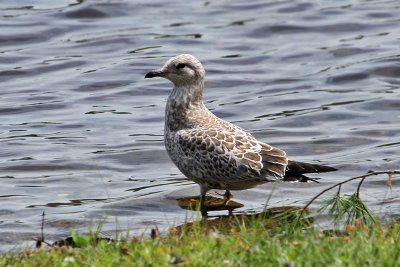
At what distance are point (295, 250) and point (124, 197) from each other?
14.6 ft

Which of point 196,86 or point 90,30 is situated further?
point 90,30

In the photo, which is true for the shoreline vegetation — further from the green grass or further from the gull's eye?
the gull's eye

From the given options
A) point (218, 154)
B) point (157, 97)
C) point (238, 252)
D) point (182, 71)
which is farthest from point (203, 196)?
point (157, 97)

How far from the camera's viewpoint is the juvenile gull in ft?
27.0

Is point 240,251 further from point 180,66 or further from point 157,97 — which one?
point 157,97

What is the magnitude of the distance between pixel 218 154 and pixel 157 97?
5818 mm

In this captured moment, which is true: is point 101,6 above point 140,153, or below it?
above

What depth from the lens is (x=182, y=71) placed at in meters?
8.98

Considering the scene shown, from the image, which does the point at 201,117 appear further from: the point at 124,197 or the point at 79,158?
the point at 79,158

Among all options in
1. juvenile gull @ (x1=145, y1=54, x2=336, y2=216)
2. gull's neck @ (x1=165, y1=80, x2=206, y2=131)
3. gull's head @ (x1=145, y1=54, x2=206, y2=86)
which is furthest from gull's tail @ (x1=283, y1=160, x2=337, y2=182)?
gull's head @ (x1=145, y1=54, x2=206, y2=86)

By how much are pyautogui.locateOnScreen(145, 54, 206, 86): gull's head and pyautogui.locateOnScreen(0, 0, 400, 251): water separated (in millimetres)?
1401

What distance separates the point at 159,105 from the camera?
13.4 metres

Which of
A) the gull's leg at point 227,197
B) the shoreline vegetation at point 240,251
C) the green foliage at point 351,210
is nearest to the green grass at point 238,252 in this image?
the shoreline vegetation at point 240,251

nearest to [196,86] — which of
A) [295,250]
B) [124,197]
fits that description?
[124,197]
